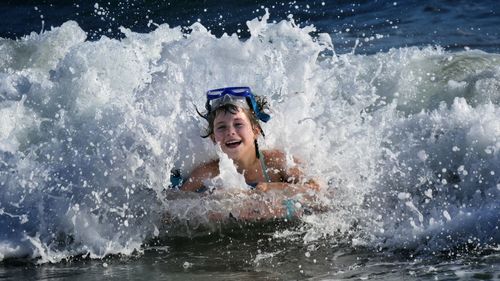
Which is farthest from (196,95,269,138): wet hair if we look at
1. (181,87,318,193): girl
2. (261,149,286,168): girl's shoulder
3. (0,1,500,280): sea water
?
(0,1,500,280): sea water

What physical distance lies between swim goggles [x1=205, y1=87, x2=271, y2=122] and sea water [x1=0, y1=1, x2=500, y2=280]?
44cm

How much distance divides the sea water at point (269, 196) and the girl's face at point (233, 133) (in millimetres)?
398

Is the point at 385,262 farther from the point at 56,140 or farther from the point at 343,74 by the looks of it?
the point at 343,74

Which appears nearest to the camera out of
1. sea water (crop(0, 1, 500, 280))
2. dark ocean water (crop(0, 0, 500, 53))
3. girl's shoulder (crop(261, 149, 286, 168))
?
sea water (crop(0, 1, 500, 280))

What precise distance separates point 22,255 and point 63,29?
690 cm

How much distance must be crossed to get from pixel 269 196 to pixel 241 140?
684mm

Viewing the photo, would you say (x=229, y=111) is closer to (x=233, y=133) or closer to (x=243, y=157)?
(x=233, y=133)

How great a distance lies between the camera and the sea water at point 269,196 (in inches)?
212

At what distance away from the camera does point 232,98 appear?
6879 mm

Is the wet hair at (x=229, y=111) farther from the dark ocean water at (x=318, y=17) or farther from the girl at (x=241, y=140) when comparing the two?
the dark ocean water at (x=318, y=17)

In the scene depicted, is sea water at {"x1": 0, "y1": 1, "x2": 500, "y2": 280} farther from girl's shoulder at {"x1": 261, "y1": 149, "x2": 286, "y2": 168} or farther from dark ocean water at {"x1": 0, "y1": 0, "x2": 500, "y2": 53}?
dark ocean water at {"x1": 0, "y1": 0, "x2": 500, "y2": 53}

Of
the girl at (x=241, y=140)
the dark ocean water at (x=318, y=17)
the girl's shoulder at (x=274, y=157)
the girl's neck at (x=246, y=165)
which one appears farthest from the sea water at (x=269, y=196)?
the dark ocean water at (x=318, y=17)

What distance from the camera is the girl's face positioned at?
6.81 metres

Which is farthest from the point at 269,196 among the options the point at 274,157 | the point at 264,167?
the point at 274,157
